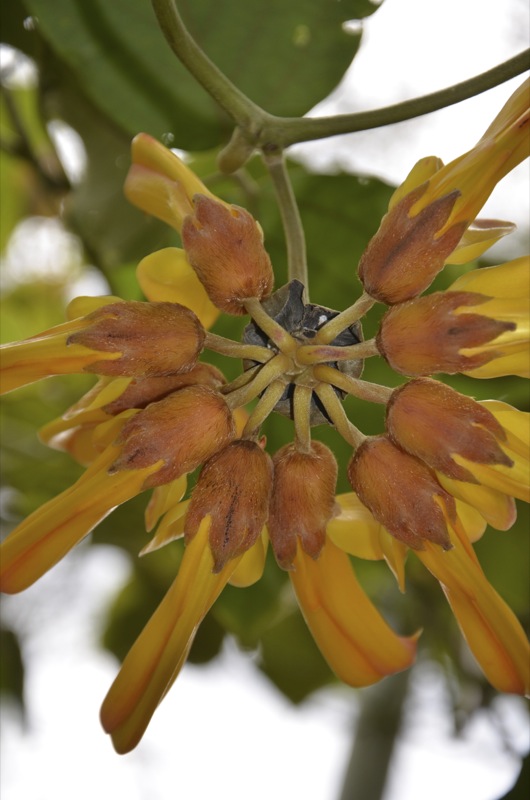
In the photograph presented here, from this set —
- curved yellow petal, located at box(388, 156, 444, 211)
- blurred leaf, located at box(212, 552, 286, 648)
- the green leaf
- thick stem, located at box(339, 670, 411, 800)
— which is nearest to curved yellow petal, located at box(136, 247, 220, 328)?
curved yellow petal, located at box(388, 156, 444, 211)

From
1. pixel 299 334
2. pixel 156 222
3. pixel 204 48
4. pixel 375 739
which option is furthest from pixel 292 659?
pixel 299 334

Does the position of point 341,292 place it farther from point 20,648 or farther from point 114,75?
point 20,648

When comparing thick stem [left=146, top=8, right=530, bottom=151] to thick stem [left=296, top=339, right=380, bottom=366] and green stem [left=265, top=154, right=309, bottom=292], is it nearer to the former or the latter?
green stem [left=265, top=154, right=309, bottom=292]

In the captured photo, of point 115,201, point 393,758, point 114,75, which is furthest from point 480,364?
point 393,758

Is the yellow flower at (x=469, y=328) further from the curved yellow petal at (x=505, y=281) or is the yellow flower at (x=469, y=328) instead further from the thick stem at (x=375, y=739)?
the thick stem at (x=375, y=739)

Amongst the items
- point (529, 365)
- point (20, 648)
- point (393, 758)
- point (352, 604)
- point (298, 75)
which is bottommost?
point (393, 758)

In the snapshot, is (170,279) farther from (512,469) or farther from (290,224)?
(512,469)
